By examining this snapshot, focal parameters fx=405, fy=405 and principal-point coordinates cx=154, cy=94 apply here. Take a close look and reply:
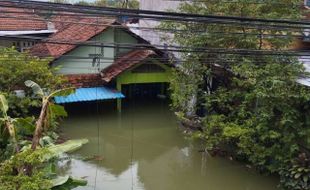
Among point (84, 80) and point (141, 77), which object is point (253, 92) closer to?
point (141, 77)

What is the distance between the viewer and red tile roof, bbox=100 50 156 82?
45.5ft

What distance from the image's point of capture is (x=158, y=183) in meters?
9.55

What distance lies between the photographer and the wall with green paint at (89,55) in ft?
46.6

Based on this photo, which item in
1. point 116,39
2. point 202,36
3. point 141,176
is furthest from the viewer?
point 116,39

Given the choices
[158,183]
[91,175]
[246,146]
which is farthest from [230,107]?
[91,175]

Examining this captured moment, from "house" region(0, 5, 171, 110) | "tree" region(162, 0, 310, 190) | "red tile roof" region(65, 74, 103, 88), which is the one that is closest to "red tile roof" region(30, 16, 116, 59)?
"house" region(0, 5, 171, 110)

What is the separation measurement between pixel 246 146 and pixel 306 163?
1.38m

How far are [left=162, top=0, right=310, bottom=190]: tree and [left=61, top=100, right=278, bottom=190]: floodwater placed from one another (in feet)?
1.91

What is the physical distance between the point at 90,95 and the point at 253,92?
20.3 feet

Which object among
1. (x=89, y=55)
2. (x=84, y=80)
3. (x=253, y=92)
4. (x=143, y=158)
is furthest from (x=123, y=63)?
(x=253, y=92)

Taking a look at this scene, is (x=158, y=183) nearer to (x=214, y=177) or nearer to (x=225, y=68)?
(x=214, y=177)

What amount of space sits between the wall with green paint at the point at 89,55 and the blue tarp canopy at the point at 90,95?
2.97 ft

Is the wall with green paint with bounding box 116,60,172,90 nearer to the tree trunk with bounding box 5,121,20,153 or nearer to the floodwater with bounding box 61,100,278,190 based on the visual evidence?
the floodwater with bounding box 61,100,278,190

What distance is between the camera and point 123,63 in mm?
14195
